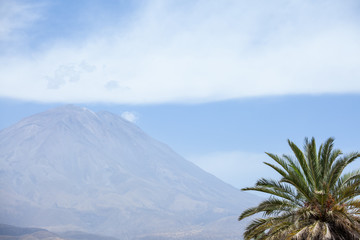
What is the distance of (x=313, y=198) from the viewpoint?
1844cm

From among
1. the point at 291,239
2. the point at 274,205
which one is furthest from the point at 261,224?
the point at 291,239

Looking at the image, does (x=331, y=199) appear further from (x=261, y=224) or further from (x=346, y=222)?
(x=261, y=224)

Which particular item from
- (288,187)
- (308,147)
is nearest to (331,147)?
(308,147)

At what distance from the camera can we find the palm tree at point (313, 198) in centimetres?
1767

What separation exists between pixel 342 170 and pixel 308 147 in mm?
1384

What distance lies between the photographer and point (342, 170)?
18703mm

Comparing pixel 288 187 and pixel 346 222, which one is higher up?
pixel 288 187

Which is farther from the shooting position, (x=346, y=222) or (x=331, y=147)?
(x=331, y=147)

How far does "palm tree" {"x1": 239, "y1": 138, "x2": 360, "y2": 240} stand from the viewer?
1767 centimetres

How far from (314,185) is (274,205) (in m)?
1.59

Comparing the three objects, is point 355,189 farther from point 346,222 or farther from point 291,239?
point 291,239

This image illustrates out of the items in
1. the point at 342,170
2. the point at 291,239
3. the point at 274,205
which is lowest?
the point at 291,239

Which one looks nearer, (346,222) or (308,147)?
(346,222)

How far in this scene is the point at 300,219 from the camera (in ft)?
60.7
